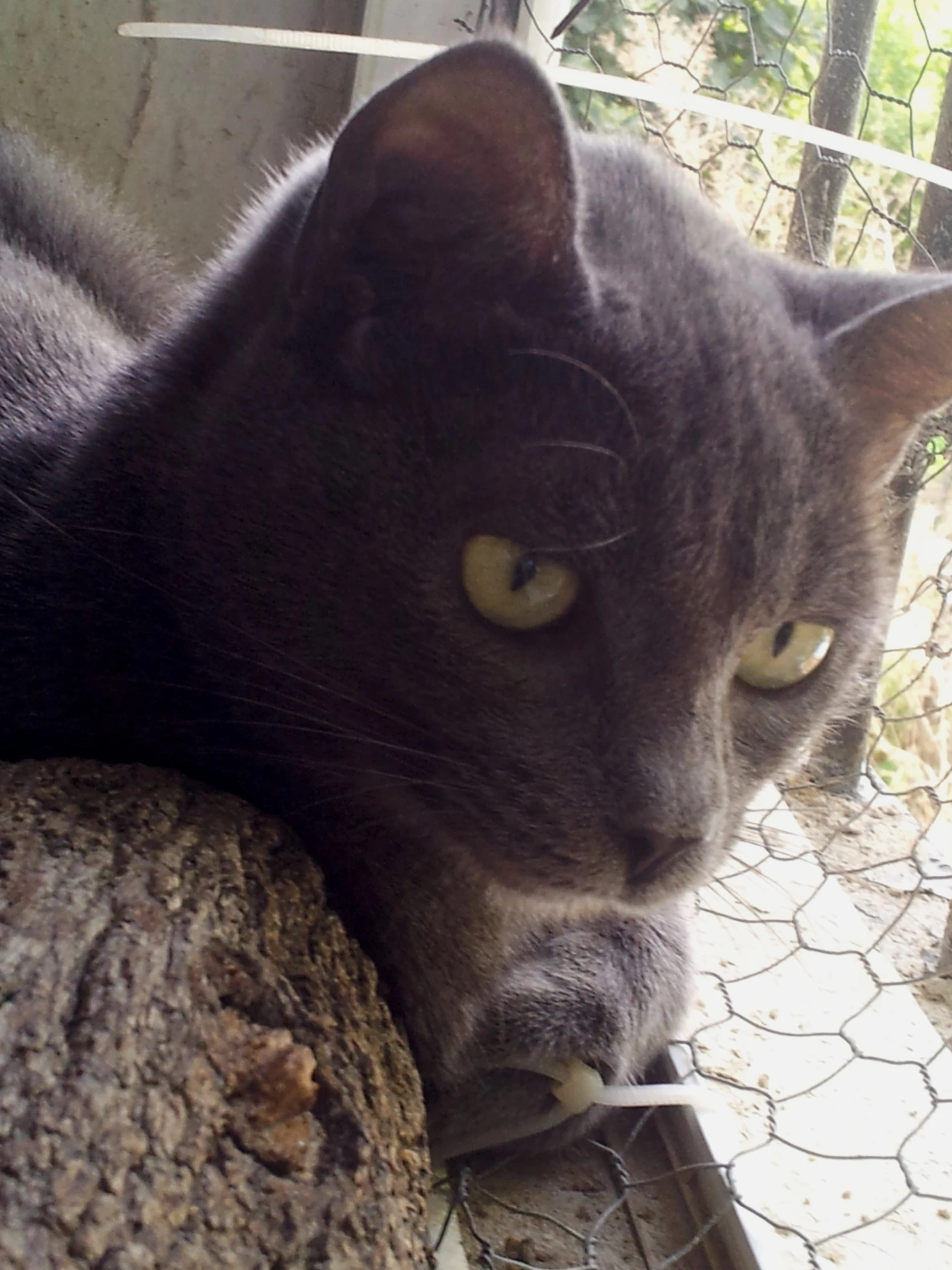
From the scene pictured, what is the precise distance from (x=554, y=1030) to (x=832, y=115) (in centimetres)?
97

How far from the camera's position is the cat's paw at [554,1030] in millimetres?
940

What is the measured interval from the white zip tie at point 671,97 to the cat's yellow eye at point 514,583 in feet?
1.29

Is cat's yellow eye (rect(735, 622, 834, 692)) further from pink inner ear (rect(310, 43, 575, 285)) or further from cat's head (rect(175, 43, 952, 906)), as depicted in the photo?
pink inner ear (rect(310, 43, 575, 285))

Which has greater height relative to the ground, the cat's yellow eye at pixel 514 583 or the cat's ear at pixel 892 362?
the cat's ear at pixel 892 362

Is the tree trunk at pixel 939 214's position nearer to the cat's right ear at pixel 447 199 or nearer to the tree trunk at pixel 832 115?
the tree trunk at pixel 832 115

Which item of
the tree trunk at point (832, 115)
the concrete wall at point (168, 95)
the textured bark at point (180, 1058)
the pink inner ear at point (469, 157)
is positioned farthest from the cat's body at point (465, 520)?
the concrete wall at point (168, 95)

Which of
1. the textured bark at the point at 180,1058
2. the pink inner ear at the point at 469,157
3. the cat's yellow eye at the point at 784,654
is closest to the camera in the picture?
the textured bark at the point at 180,1058

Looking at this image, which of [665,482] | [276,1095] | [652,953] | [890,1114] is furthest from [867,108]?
[276,1095]

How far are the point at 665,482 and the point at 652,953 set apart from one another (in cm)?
51

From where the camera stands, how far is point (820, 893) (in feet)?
4.15

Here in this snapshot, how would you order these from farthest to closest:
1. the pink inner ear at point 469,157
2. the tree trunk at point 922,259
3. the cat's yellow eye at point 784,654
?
1. the tree trunk at point 922,259
2. the cat's yellow eye at point 784,654
3. the pink inner ear at point 469,157

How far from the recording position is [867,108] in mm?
1219

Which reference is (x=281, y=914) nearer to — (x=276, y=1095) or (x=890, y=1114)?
(x=276, y=1095)

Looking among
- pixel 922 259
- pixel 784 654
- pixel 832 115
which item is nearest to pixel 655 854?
pixel 784 654
